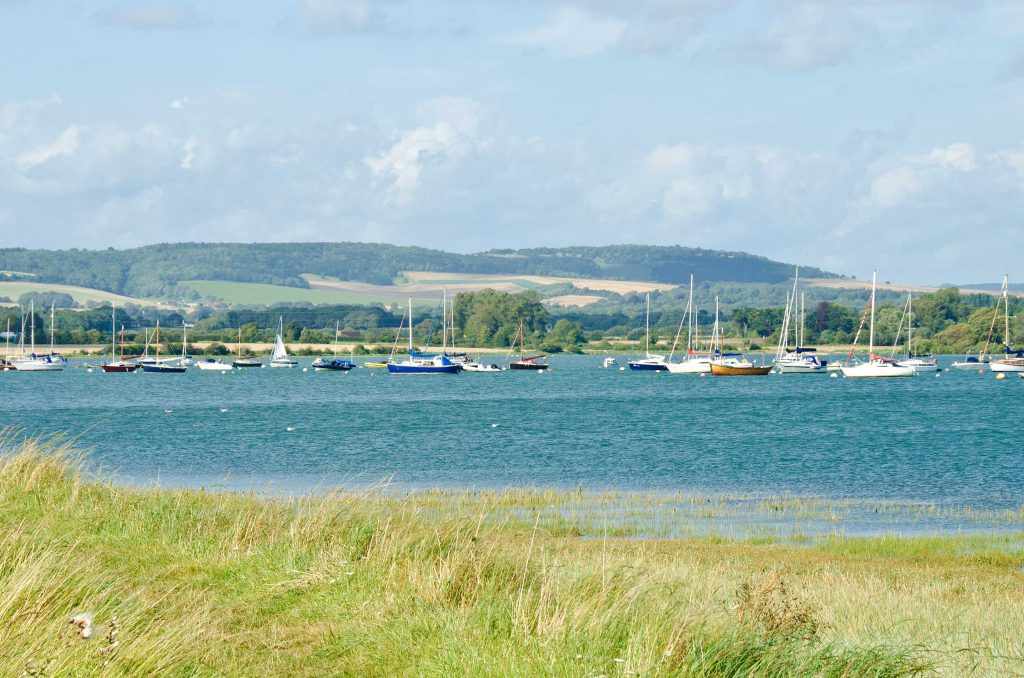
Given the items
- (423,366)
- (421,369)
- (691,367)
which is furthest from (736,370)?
(421,369)

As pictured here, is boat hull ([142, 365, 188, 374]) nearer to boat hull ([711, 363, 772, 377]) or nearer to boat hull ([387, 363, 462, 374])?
boat hull ([387, 363, 462, 374])

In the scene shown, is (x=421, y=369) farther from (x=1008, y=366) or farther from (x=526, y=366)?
(x=1008, y=366)

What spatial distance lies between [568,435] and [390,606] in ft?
134

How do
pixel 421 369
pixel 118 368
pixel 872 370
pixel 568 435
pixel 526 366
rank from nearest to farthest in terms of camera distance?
pixel 568 435
pixel 872 370
pixel 421 369
pixel 118 368
pixel 526 366

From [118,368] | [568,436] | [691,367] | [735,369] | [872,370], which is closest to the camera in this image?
[568,436]

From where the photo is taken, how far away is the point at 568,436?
50.2 meters

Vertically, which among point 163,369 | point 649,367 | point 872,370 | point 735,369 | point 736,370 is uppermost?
point 872,370

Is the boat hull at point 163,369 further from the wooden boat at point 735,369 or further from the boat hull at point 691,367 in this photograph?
the wooden boat at point 735,369

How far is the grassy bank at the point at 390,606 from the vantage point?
8094 mm

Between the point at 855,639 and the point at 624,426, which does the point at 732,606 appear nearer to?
the point at 855,639

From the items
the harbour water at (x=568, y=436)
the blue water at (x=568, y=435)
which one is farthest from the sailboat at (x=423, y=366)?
the harbour water at (x=568, y=436)

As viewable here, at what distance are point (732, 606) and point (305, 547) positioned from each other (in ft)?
14.1

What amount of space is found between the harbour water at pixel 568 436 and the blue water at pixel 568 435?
12cm

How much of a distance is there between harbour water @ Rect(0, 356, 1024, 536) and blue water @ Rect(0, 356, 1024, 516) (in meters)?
0.12
